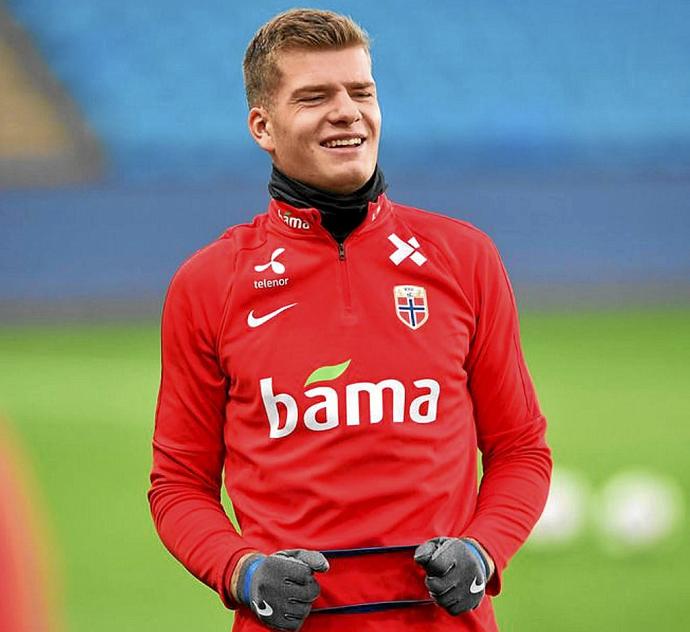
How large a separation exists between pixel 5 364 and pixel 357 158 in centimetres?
548

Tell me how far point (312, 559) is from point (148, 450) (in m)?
4.20

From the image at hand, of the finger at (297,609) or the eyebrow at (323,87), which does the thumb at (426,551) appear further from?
the eyebrow at (323,87)

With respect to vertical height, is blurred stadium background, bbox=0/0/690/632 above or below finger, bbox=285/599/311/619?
above

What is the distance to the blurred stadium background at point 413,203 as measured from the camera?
4.59 metres

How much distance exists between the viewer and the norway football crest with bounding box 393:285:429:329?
1.76 meters

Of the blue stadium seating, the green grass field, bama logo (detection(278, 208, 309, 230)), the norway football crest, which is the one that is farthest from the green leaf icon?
the blue stadium seating

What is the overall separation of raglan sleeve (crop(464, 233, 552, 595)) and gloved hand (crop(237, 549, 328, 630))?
0.26 metres

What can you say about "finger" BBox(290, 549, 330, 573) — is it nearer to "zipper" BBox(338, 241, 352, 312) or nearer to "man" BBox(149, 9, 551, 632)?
"man" BBox(149, 9, 551, 632)

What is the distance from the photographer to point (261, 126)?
189 centimetres

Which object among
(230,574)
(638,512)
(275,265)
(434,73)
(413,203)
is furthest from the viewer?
(434,73)

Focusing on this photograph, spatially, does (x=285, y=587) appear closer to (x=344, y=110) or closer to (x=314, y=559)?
(x=314, y=559)

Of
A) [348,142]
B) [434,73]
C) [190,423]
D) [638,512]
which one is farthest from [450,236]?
[434,73]

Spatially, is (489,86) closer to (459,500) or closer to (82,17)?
(82,17)

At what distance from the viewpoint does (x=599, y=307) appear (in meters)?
7.77
